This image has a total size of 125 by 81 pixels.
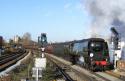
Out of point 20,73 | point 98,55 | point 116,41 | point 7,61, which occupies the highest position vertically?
point 116,41

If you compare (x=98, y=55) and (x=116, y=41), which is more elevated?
(x=116, y=41)

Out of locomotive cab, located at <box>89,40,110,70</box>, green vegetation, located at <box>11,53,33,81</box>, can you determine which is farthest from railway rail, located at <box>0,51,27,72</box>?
locomotive cab, located at <box>89,40,110,70</box>

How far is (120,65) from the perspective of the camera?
36.8 metres

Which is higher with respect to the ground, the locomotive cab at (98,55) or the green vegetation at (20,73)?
the locomotive cab at (98,55)

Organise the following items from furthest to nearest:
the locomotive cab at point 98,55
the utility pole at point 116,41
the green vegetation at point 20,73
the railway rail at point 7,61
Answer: the railway rail at point 7,61 < the utility pole at point 116,41 < the locomotive cab at point 98,55 < the green vegetation at point 20,73

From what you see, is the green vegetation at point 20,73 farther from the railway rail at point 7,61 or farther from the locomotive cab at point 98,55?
the locomotive cab at point 98,55

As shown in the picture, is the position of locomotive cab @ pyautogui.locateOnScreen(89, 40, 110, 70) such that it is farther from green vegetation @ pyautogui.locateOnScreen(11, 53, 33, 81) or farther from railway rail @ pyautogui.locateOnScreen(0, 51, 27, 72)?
railway rail @ pyautogui.locateOnScreen(0, 51, 27, 72)

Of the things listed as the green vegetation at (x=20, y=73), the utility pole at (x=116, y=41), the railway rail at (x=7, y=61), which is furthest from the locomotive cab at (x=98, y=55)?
the railway rail at (x=7, y=61)

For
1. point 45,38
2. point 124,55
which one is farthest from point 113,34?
point 45,38

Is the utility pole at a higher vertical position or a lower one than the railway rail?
higher

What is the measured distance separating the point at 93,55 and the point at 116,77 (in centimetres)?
755

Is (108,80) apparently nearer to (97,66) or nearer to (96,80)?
(96,80)

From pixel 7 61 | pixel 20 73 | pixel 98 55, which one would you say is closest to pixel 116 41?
pixel 98 55

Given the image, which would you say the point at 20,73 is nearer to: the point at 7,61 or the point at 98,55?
the point at 98,55
